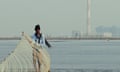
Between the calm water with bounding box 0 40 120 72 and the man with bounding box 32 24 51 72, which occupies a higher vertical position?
the man with bounding box 32 24 51 72

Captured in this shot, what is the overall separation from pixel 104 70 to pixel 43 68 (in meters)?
9.08

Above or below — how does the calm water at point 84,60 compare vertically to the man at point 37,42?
→ below

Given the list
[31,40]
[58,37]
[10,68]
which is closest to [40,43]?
[31,40]

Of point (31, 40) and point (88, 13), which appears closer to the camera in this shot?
point (31, 40)

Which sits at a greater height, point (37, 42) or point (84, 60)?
point (37, 42)

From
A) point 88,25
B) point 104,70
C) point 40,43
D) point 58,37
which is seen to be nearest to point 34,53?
point 40,43

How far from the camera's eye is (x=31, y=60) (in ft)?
72.7

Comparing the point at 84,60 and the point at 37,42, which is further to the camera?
the point at 84,60

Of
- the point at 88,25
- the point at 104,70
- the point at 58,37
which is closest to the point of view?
the point at 104,70

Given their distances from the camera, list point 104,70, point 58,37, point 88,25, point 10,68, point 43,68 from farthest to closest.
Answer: point 58,37 → point 88,25 → point 104,70 → point 10,68 → point 43,68

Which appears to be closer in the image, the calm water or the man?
the man

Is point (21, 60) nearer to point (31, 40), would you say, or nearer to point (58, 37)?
point (31, 40)

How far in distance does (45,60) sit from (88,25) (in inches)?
5053

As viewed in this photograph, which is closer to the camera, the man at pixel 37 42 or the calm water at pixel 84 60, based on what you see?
the man at pixel 37 42
